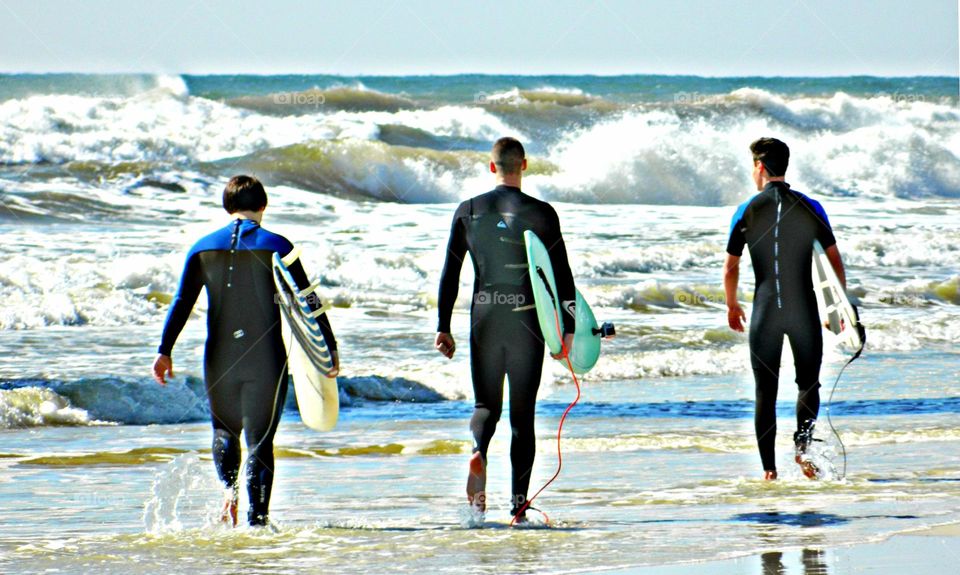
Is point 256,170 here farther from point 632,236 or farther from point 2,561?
point 2,561

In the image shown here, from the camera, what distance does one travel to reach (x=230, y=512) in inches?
219

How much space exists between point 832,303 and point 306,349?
104 inches

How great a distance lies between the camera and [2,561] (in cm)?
515

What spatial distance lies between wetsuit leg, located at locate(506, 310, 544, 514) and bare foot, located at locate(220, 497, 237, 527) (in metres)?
1.11

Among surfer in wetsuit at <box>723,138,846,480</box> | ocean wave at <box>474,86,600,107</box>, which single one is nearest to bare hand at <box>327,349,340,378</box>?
surfer in wetsuit at <box>723,138,846,480</box>

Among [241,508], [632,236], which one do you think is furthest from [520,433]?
[632,236]

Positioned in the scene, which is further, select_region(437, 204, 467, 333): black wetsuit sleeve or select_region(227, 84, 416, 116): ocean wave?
select_region(227, 84, 416, 116): ocean wave

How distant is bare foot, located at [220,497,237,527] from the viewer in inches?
219

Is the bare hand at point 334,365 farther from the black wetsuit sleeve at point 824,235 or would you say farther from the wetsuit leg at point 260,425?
the black wetsuit sleeve at point 824,235

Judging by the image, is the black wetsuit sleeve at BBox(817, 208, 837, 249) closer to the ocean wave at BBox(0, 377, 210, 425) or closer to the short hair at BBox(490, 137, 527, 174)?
the short hair at BBox(490, 137, 527, 174)

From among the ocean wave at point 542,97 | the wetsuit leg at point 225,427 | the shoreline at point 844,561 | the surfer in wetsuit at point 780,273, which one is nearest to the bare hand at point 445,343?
the wetsuit leg at point 225,427

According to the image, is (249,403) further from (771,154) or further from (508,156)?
(771,154)

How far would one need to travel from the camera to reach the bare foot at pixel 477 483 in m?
5.72

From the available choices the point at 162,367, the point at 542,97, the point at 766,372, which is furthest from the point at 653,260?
the point at 542,97
